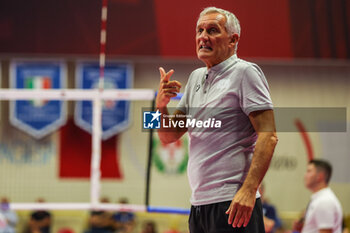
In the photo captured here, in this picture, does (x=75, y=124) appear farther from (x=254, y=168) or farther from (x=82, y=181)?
(x=254, y=168)

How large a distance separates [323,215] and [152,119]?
2.23 m

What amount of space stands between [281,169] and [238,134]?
7660 mm

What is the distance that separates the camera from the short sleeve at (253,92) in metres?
2.17

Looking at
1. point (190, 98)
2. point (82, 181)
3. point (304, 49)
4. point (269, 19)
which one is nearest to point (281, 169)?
point (82, 181)

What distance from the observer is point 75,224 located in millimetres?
9469

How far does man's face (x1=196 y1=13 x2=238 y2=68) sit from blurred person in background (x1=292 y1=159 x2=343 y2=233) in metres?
2.32

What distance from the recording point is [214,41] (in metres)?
2.36

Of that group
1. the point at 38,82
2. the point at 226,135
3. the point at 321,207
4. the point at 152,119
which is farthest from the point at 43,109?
the point at 226,135

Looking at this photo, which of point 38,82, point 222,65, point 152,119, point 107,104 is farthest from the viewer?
point 107,104

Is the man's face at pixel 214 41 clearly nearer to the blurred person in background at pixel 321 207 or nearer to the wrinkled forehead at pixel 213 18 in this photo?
the wrinkled forehead at pixel 213 18

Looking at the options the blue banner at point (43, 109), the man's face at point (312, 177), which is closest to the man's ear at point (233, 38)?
the man's face at point (312, 177)

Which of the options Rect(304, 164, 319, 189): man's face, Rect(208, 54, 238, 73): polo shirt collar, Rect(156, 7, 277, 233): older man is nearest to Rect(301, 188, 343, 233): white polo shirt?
Rect(304, 164, 319, 189): man's face

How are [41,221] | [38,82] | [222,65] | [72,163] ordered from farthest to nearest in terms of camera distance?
1. [72,163]
2. [41,221]
3. [38,82]
4. [222,65]

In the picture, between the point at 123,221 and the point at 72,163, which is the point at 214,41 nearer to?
the point at 123,221
